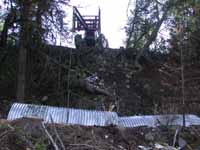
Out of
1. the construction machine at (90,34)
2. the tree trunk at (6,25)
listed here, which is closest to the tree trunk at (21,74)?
the tree trunk at (6,25)

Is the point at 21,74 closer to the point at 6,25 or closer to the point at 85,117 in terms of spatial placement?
the point at 6,25

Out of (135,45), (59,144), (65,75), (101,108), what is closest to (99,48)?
(135,45)

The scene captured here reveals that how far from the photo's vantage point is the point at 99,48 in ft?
38.2

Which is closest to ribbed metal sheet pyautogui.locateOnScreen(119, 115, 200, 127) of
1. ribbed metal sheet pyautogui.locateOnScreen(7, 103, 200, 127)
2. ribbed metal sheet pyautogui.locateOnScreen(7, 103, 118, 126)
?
ribbed metal sheet pyautogui.locateOnScreen(7, 103, 200, 127)

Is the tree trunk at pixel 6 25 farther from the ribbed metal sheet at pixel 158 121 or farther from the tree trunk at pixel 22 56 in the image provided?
the ribbed metal sheet at pixel 158 121

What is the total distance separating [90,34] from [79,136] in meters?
7.62

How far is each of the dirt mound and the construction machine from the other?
6.04 metres

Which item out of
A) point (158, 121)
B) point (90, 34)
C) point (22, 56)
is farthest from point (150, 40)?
point (158, 121)

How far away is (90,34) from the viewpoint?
38.8 feet

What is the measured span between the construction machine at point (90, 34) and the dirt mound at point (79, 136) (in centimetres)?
604

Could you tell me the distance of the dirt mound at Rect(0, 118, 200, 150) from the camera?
13.4 ft

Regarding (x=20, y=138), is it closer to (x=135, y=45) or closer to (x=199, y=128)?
(x=199, y=128)

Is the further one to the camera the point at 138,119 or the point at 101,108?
the point at 101,108

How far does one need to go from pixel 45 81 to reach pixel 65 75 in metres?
0.53
